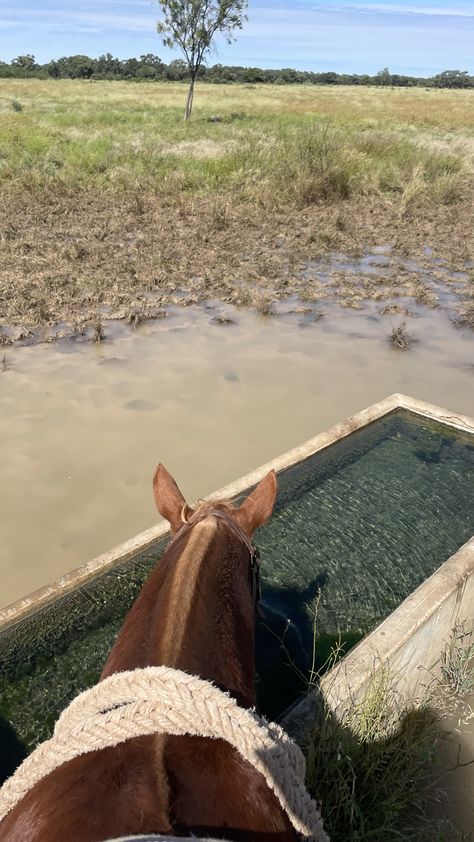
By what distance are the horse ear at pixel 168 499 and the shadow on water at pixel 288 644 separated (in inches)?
45.6

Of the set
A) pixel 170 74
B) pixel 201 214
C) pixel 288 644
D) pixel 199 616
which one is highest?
pixel 170 74

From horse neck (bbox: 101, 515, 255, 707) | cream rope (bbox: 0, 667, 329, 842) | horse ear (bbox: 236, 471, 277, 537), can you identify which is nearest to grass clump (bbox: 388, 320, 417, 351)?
horse ear (bbox: 236, 471, 277, 537)

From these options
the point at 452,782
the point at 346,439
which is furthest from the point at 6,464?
the point at 452,782

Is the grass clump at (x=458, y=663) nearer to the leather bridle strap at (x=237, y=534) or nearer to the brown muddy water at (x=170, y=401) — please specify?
the leather bridle strap at (x=237, y=534)

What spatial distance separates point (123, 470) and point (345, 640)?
2101 millimetres

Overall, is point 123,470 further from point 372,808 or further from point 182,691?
point 182,691

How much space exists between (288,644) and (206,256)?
7.38 m

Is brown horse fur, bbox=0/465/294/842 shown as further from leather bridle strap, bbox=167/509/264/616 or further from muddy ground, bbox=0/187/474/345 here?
muddy ground, bbox=0/187/474/345

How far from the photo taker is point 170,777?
97cm

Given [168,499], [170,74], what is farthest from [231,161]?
[170,74]

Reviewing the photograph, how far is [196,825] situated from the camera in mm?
923

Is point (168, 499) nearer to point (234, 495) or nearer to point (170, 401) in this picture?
point (234, 495)

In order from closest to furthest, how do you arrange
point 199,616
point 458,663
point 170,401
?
point 199,616, point 458,663, point 170,401

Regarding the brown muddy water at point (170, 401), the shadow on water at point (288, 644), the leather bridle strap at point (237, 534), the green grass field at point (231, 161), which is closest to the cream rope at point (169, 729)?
the leather bridle strap at point (237, 534)
